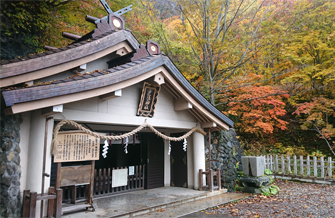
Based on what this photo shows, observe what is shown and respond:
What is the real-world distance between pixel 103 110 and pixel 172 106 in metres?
3.02

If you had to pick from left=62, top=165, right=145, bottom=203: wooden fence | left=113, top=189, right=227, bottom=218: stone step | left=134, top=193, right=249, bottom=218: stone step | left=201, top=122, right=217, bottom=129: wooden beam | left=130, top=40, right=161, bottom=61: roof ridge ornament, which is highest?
left=130, top=40, right=161, bottom=61: roof ridge ornament

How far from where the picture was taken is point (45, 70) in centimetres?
586

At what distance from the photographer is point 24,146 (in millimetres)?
5688

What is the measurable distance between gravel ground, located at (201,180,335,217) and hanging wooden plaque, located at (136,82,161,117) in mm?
3904

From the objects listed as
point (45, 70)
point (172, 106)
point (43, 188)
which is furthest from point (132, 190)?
point (45, 70)

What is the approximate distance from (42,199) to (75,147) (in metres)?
1.56

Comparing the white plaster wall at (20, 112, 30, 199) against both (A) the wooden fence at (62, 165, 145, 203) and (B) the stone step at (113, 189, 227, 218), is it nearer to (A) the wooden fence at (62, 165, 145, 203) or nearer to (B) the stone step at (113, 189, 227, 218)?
(A) the wooden fence at (62, 165, 145, 203)

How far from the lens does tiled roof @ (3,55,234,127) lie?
475cm

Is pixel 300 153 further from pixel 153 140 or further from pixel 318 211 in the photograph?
pixel 153 140

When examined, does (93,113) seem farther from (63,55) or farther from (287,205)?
(287,205)

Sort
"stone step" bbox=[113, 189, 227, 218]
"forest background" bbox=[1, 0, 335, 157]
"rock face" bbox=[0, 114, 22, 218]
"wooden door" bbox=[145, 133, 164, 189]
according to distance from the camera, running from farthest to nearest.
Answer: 1. "forest background" bbox=[1, 0, 335, 157]
2. "wooden door" bbox=[145, 133, 164, 189]
3. "stone step" bbox=[113, 189, 227, 218]
4. "rock face" bbox=[0, 114, 22, 218]

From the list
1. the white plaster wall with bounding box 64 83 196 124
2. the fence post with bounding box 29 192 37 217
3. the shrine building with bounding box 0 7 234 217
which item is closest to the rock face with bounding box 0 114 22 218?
the shrine building with bounding box 0 7 234 217

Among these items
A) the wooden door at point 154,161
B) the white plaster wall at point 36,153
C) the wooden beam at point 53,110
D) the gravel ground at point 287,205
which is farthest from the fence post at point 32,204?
the wooden door at point 154,161

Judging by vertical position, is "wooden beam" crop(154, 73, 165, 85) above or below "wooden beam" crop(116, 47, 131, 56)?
below
